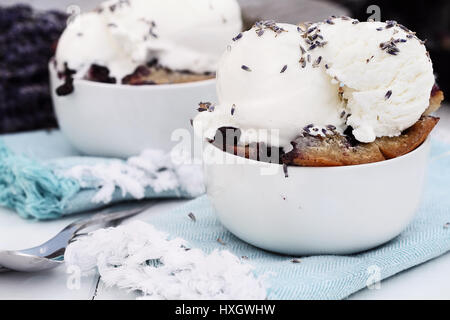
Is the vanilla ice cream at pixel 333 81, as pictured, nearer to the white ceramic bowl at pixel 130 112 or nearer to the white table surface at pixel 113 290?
the white table surface at pixel 113 290

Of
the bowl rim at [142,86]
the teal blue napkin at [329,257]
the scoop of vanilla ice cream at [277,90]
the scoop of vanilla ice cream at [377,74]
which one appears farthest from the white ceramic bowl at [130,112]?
the scoop of vanilla ice cream at [377,74]

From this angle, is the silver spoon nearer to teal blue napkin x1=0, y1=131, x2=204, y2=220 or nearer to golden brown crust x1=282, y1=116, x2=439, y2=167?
teal blue napkin x1=0, y1=131, x2=204, y2=220

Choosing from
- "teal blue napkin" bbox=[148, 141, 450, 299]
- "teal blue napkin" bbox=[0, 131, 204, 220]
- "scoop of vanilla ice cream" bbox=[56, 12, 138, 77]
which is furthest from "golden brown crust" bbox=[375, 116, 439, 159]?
"scoop of vanilla ice cream" bbox=[56, 12, 138, 77]

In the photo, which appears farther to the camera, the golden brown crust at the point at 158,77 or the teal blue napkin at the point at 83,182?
the golden brown crust at the point at 158,77

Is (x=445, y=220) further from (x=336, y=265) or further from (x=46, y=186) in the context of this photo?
(x=46, y=186)

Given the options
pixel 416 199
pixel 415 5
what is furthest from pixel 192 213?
pixel 415 5

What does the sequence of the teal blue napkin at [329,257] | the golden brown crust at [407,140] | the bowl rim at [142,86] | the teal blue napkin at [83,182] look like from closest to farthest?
the teal blue napkin at [329,257]
the golden brown crust at [407,140]
the teal blue napkin at [83,182]
the bowl rim at [142,86]

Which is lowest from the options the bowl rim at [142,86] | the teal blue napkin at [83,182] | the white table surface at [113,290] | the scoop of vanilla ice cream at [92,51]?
the teal blue napkin at [83,182]
